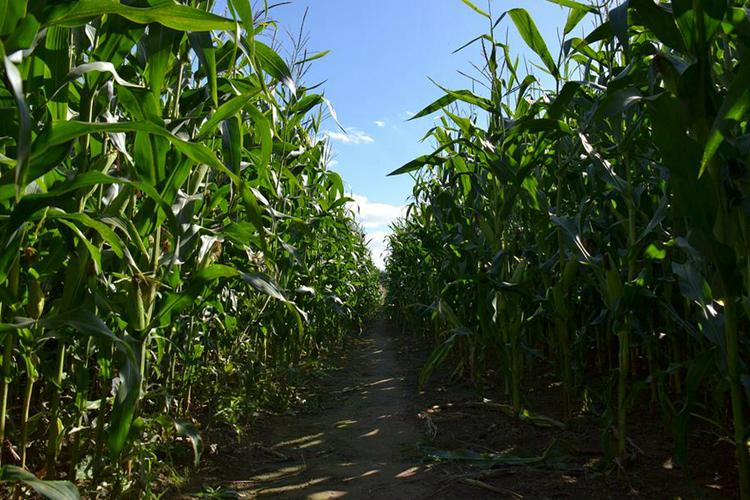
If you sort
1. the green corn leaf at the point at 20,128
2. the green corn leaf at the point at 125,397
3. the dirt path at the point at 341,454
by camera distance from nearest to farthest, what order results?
the green corn leaf at the point at 20,128 → the green corn leaf at the point at 125,397 → the dirt path at the point at 341,454

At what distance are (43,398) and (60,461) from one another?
0.30 m

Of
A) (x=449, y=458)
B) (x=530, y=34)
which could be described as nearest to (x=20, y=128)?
(x=530, y=34)

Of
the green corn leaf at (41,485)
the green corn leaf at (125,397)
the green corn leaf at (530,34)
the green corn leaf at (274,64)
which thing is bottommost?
the green corn leaf at (41,485)

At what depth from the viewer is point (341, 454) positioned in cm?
261

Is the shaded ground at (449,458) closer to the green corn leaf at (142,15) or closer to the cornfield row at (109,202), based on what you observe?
the cornfield row at (109,202)

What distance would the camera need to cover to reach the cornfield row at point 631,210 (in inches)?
50.5

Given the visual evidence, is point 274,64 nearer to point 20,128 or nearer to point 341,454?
point 20,128

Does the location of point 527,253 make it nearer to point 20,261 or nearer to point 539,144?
point 539,144

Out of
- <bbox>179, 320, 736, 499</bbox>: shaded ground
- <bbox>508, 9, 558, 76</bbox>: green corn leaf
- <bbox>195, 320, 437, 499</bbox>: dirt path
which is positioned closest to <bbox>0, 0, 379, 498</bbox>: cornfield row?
<bbox>195, 320, 437, 499</bbox>: dirt path

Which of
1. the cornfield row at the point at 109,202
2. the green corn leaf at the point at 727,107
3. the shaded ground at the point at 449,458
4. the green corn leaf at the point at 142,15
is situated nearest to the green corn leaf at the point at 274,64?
the cornfield row at the point at 109,202

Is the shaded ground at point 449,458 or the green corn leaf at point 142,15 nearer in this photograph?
the green corn leaf at point 142,15

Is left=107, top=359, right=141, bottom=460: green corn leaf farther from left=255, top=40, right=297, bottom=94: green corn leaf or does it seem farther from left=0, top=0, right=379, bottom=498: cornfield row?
left=255, top=40, right=297, bottom=94: green corn leaf

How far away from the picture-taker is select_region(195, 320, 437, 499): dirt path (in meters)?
2.11

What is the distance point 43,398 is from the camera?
212cm
